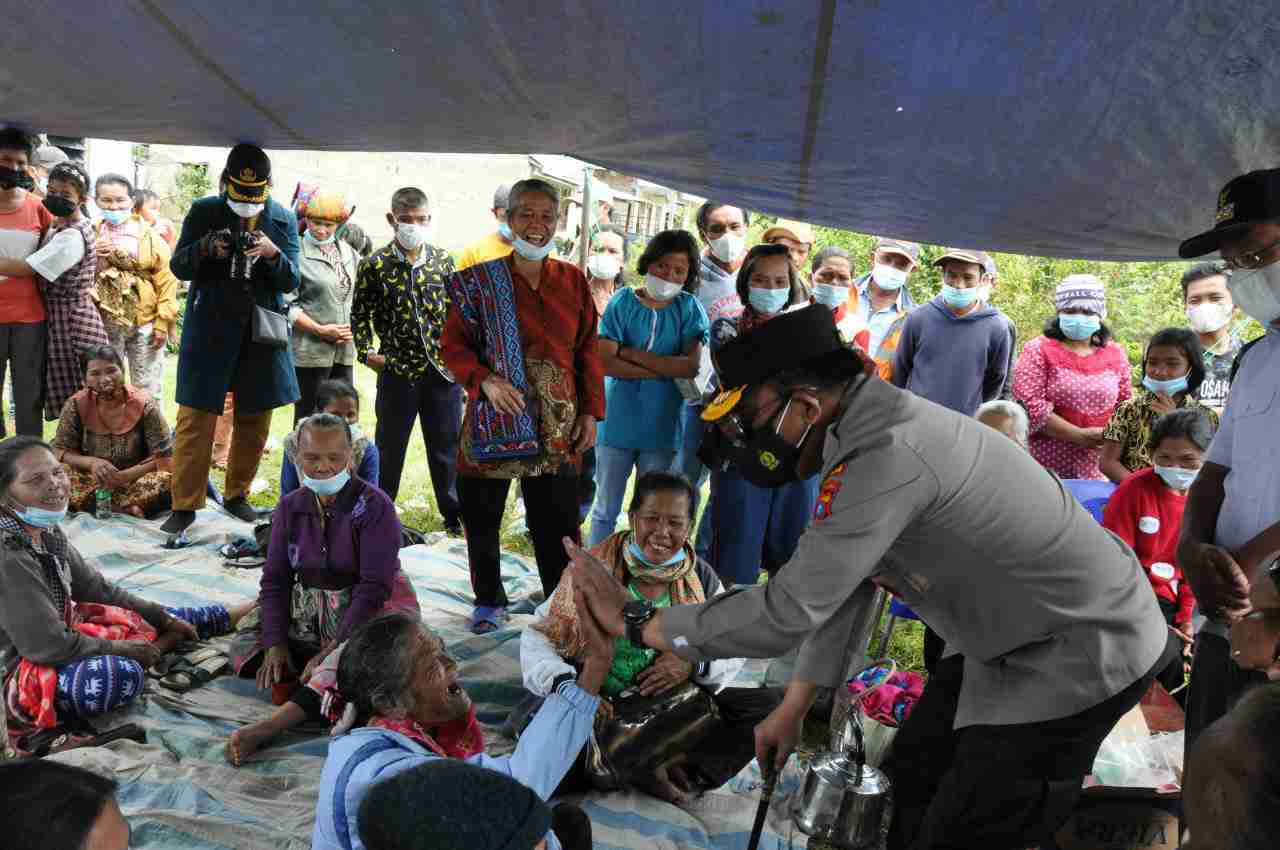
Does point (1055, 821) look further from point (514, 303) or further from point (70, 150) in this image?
point (70, 150)

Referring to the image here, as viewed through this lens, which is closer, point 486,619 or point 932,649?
point 932,649

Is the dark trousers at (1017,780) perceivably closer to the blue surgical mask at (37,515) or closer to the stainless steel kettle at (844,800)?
the stainless steel kettle at (844,800)

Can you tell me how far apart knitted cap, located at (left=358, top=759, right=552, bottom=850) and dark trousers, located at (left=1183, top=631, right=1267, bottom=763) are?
6.37 feet

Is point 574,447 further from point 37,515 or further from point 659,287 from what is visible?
point 37,515

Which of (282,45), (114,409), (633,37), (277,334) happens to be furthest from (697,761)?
(114,409)

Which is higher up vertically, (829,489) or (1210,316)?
(1210,316)

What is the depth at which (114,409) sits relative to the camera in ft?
18.8

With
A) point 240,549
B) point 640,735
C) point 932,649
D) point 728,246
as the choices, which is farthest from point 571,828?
point 728,246

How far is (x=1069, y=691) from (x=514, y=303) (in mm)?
2852

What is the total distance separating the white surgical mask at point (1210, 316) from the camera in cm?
500

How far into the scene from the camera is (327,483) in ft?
12.8

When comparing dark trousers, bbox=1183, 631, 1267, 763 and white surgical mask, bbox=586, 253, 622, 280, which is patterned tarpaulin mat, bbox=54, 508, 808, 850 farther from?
white surgical mask, bbox=586, 253, 622, 280

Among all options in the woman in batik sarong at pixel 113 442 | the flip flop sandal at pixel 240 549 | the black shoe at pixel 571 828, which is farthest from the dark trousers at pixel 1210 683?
the woman in batik sarong at pixel 113 442

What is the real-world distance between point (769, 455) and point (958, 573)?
1.70 ft
